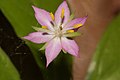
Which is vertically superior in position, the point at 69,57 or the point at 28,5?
the point at 28,5

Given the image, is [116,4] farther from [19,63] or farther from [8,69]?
[8,69]

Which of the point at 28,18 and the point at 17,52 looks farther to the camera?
the point at 17,52

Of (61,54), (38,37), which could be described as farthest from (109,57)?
(38,37)

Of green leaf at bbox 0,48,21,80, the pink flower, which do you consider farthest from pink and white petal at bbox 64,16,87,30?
green leaf at bbox 0,48,21,80

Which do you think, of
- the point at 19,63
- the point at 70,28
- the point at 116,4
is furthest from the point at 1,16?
the point at 116,4

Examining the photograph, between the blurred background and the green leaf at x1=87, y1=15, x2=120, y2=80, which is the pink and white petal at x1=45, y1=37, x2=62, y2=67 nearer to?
the blurred background

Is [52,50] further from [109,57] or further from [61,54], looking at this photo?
[109,57]

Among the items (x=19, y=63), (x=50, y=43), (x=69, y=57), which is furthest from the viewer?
(x=19, y=63)
